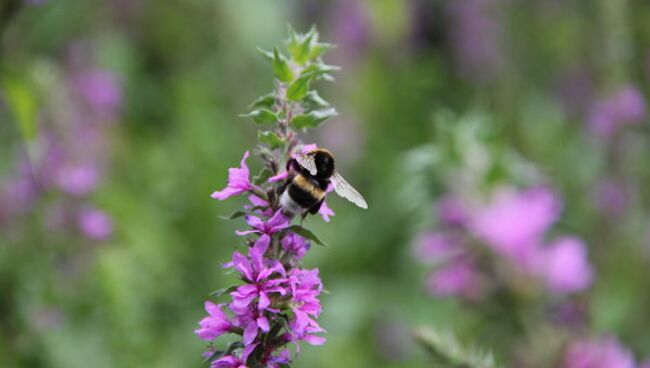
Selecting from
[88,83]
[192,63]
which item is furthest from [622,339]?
[192,63]

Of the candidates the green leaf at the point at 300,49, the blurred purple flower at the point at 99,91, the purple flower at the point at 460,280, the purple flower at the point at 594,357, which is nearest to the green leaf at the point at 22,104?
the green leaf at the point at 300,49

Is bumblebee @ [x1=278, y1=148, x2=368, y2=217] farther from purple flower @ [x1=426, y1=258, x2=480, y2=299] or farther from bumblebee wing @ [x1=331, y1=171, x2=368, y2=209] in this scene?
purple flower @ [x1=426, y1=258, x2=480, y2=299]

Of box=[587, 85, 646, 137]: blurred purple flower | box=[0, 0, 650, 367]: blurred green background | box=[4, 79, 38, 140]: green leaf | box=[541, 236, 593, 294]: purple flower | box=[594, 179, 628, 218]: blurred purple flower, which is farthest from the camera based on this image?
box=[587, 85, 646, 137]: blurred purple flower

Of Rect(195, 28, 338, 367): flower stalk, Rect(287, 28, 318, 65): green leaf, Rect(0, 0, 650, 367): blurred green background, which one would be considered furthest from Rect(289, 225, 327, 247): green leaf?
Rect(0, 0, 650, 367): blurred green background

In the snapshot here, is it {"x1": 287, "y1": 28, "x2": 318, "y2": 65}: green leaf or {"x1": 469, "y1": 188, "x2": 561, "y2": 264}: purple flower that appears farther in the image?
{"x1": 469, "y1": 188, "x2": 561, "y2": 264}: purple flower

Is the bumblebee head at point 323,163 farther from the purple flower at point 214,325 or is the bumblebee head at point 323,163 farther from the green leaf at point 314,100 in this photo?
the purple flower at point 214,325

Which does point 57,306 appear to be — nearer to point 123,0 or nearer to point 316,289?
point 316,289
